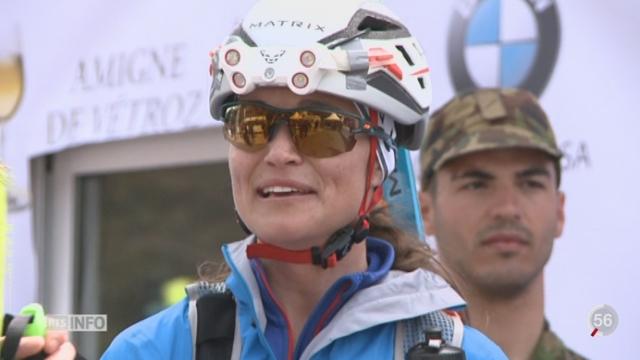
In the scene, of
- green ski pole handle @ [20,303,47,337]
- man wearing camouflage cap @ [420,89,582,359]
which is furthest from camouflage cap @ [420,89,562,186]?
green ski pole handle @ [20,303,47,337]

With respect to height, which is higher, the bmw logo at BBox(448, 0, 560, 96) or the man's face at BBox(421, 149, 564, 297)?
the bmw logo at BBox(448, 0, 560, 96)

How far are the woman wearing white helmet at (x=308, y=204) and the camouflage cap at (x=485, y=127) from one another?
101 centimetres

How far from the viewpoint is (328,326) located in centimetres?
251

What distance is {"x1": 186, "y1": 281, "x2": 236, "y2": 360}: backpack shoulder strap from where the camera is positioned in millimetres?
2502

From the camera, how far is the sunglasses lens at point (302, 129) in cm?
249

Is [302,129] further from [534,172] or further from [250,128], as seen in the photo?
[534,172]

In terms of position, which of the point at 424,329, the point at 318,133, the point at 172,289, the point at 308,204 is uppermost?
the point at 318,133

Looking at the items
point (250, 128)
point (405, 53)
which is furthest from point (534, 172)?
point (250, 128)

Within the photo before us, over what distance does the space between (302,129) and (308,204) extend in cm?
14

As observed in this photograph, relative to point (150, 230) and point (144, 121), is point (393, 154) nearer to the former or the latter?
point (144, 121)

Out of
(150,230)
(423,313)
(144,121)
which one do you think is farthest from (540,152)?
(150,230)

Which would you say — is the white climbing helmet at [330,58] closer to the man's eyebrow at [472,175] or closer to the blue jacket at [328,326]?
the blue jacket at [328,326]

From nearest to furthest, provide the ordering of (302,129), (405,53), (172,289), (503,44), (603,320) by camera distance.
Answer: (302,129)
(405,53)
(603,320)
(503,44)
(172,289)

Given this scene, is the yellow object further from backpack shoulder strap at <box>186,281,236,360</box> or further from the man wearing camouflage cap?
backpack shoulder strap at <box>186,281,236,360</box>
